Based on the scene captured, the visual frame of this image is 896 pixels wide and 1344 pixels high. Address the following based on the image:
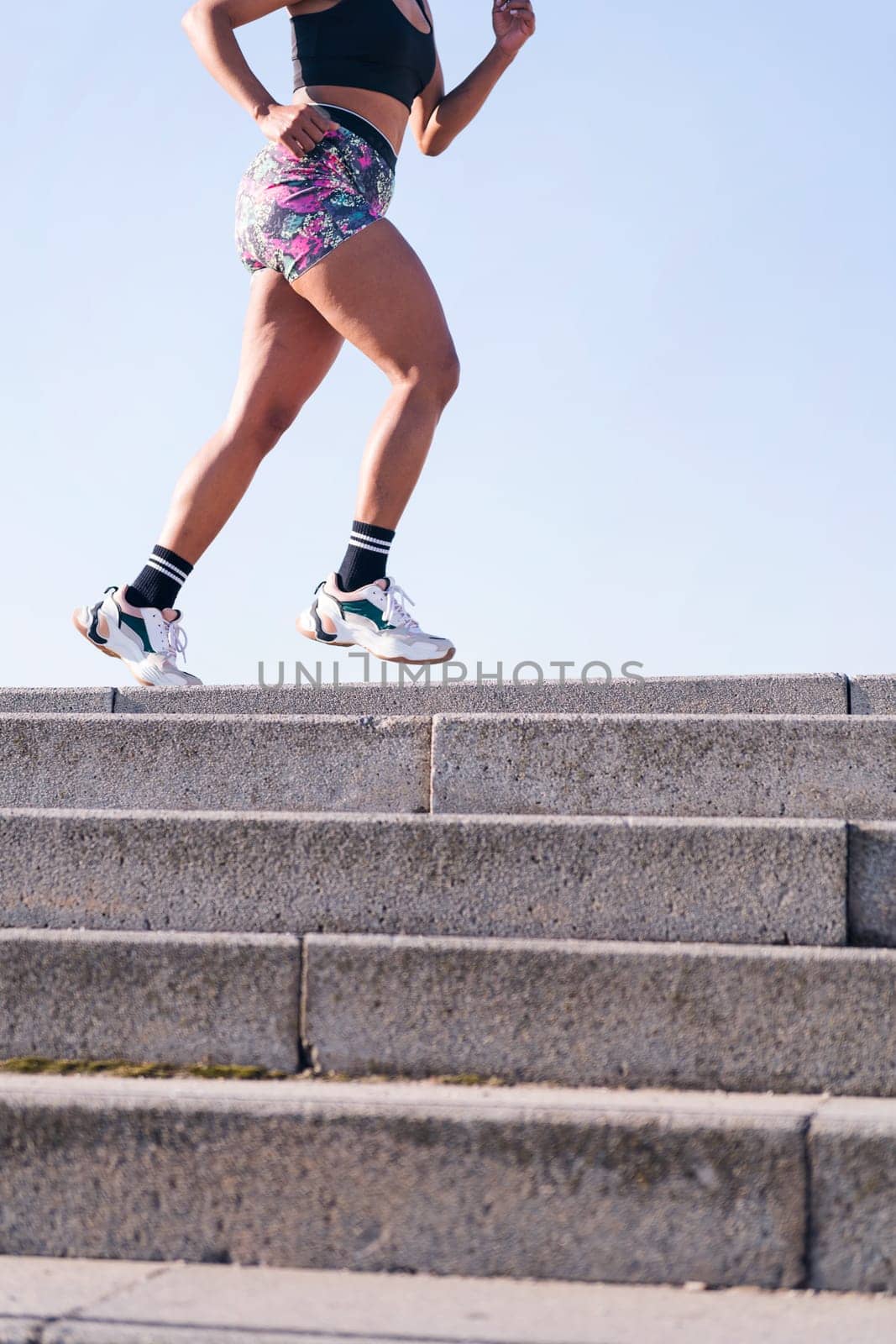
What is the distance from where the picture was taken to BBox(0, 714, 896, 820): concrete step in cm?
308

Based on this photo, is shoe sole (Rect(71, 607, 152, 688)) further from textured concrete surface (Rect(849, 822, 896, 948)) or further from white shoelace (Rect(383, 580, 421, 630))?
textured concrete surface (Rect(849, 822, 896, 948))

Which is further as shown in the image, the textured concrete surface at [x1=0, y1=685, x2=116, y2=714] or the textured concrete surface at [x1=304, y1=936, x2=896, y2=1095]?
the textured concrete surface at [x1=0, y1=685, x2=116, y2=714]

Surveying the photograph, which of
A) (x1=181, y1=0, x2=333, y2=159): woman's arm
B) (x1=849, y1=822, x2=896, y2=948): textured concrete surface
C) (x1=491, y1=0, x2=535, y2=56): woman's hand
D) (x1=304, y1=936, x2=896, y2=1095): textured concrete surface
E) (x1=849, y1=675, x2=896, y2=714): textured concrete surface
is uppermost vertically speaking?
(x1=491, y1=0, x2=535, y2=56): woman's hand

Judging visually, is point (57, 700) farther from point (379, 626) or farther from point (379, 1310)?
point (379, 1310)

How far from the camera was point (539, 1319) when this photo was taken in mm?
2047

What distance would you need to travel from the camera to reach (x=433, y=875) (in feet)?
9.09

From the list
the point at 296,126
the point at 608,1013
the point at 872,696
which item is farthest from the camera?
the point at 296,126

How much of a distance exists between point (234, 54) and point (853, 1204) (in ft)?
11.6

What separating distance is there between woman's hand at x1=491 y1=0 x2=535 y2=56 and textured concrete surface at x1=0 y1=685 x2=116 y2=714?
8.34ft

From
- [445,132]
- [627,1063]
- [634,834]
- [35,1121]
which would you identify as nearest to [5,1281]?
[35,1121]

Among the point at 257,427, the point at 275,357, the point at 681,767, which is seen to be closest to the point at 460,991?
the point at 681,767

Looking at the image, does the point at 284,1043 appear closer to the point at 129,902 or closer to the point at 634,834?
the point at 129,902

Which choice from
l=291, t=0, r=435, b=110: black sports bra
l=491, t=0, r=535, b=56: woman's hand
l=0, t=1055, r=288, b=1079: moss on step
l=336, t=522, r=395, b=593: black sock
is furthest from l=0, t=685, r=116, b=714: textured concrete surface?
l=491, t=0, r=535, b=56: woman's hand

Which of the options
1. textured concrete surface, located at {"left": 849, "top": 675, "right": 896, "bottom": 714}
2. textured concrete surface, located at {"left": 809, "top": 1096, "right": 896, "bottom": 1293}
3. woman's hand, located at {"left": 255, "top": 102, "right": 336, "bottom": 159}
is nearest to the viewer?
textured concrete surface, located at {"left": 809, "top": 1096, "right": 896, "bottom": 1293}
